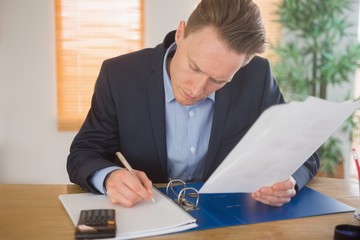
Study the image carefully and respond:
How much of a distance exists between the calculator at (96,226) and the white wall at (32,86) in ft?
7.99

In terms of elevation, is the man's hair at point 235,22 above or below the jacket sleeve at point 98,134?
above

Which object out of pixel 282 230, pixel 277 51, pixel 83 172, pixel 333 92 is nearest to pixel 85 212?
pixel 83 172

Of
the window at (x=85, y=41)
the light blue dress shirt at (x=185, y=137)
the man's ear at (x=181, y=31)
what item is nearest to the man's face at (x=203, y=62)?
the man's ear at (x=181, y=31)

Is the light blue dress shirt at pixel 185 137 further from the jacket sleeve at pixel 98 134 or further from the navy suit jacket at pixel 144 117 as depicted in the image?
the jacket sleeve at pixel 98 134

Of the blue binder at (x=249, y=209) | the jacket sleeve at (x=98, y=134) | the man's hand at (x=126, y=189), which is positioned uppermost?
the jacket sleeve at (x=98, y=134)

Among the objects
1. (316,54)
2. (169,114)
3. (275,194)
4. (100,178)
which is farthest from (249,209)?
(316,54)

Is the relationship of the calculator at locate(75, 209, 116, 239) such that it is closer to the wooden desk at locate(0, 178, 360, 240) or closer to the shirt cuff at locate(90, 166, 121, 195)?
the wooden desk at locate(0, 178, 360, 240)

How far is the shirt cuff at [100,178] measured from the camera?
1.08 metres

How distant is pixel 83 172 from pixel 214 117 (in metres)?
0.51

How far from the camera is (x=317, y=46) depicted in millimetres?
3133

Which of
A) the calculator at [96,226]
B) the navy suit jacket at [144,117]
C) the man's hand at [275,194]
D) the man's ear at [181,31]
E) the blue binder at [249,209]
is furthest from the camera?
the navy suit jacket at [144,117]

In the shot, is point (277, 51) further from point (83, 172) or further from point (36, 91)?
point (83, 172)

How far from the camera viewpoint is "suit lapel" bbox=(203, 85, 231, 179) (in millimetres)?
1397

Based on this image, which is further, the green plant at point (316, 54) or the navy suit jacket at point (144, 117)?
the green plant at point (316, 54)
